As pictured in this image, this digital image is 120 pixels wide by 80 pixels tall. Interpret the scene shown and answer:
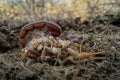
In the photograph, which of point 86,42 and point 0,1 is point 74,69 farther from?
point 0,1

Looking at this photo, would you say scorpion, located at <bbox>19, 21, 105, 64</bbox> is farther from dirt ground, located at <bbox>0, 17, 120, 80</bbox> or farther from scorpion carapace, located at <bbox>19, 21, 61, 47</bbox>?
dirt ground, located at <bbox>0, 17, 120, 80</bbox>

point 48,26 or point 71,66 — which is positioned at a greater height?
point 48,26

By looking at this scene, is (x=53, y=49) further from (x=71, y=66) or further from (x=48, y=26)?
(x=71, y=66)

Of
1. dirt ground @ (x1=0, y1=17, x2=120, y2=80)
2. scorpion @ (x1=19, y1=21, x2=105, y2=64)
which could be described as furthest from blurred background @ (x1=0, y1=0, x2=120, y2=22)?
scorpion @ (x1=19, y1=21, x2=105, y2=64)

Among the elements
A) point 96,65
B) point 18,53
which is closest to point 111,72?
point 96,65

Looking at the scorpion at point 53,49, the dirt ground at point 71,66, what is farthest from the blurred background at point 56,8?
the scorpion at point 53,49

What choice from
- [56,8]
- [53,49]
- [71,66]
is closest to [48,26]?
[53,49]

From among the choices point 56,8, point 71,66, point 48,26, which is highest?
point 48,26
